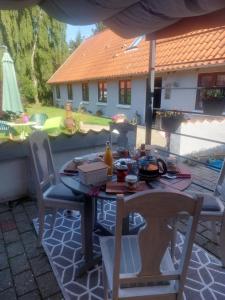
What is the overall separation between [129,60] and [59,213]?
292 inches

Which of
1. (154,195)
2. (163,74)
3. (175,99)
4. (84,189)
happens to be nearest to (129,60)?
(163,74)

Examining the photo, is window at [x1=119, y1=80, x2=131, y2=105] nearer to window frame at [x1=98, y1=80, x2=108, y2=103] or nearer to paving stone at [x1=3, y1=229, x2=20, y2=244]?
window frame at [x1=98, y1=80, x2=108, y2=103]

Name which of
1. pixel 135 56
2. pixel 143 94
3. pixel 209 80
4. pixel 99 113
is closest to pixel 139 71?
pixel 143 94

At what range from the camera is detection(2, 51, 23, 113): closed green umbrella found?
6133 millimetres

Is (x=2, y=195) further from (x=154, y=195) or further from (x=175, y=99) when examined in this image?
(x=175, y=99)

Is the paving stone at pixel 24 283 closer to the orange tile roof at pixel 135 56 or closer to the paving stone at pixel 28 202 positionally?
the paving stone at pixel 28 202

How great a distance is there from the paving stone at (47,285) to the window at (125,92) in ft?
26.2

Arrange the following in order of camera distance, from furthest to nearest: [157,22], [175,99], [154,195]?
[175,99] → [157,22] → [154,195]

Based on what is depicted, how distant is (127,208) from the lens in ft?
2.97

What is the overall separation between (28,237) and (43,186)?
0.53 m

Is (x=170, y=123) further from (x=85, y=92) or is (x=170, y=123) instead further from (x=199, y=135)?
(x=85, y=92)

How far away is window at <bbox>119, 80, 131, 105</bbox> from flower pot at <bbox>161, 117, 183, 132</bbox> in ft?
18.0

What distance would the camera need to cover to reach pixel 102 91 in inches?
434

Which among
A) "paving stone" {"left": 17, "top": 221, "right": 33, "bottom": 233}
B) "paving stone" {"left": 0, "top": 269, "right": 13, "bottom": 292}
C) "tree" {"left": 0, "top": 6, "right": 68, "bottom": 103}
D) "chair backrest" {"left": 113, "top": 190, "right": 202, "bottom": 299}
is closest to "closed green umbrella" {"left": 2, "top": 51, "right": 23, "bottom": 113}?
"paving stone" {"left": 17, "top": 221, "right": 33, "bottom": 233}
